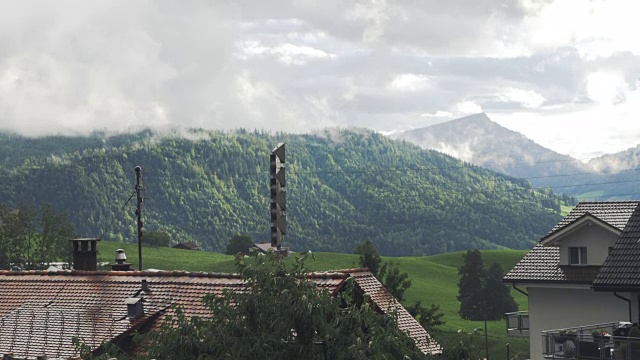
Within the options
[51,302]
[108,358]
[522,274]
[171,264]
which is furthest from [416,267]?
[108,358]

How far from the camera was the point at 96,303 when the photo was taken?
32.9 metres

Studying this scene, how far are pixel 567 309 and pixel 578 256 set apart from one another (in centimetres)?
235

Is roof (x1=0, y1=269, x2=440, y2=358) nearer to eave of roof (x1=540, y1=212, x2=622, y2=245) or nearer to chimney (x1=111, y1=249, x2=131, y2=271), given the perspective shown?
chimney (x1=111, y1=249, x2=131, y2=271)

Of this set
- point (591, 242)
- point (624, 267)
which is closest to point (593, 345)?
point (624, 267)

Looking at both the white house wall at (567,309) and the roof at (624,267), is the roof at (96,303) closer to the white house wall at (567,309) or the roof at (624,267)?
the roof at (624,267)

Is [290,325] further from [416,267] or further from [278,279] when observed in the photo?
[416,267]

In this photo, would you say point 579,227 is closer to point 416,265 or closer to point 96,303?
point 96,303

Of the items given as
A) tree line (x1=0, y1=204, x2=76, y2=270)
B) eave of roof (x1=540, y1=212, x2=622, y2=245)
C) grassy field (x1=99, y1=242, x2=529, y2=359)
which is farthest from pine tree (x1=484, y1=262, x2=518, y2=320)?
eave of roof (x1=540, y1=212, x2=622, y2=245)

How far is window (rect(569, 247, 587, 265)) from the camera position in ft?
141

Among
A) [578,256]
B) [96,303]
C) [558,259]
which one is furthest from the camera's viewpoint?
[558,259]

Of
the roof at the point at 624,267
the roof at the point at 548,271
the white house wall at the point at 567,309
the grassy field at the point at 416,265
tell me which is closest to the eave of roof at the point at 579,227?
the roof at the point at 548,271

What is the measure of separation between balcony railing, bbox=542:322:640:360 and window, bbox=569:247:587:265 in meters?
11.1

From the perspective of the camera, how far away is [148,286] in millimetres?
32938

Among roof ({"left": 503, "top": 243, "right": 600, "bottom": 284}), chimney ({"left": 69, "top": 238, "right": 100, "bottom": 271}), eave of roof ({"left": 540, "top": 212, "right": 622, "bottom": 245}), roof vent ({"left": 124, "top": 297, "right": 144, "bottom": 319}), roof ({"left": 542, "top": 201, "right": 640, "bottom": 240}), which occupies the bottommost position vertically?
roof vent ({"left": 124, "top": 297, "right": 144, "bottom": 319})
